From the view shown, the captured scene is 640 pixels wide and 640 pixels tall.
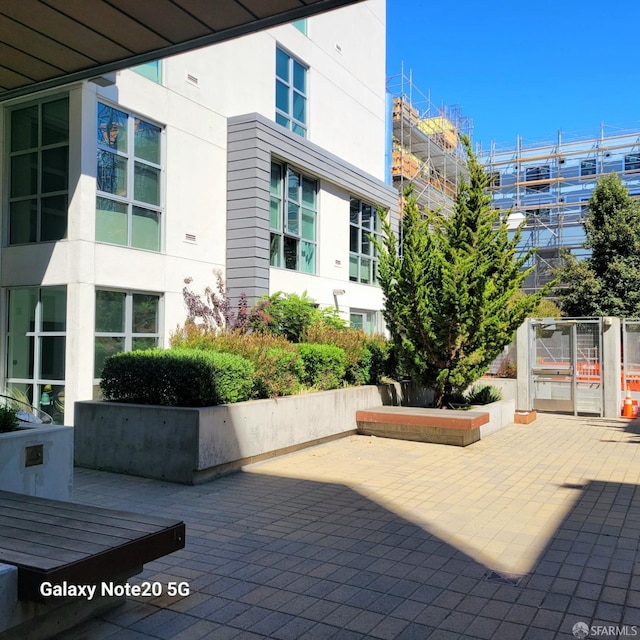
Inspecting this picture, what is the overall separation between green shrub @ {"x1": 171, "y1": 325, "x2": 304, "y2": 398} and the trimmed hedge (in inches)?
14.9

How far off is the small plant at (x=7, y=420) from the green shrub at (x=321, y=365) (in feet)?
17.5

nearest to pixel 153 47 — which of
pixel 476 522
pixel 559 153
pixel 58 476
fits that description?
pixel 58 476

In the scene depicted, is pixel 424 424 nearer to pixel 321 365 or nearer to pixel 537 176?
pixel 321 365

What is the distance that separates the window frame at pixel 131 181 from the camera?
10883mm

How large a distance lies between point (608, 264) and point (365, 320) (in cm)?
1080

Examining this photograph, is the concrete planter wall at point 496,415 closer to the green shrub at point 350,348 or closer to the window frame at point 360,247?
the green shrub at point 350,348

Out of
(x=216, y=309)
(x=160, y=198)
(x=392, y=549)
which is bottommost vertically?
(x=392, y=549)

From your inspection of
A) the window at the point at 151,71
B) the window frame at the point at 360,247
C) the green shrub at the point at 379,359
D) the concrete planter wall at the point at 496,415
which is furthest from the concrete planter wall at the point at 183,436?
the window frame at the point at 360,247

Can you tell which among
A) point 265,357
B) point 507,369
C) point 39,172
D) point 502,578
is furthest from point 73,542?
point 507,369

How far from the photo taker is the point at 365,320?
20.1 m

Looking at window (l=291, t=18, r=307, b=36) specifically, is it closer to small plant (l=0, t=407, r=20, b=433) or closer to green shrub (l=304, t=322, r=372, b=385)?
green shrub (l=304, t=322, r=372, b=385)

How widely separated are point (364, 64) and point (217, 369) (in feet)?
52.3

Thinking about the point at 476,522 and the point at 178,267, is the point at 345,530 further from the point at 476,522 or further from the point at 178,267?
the point at 178,267

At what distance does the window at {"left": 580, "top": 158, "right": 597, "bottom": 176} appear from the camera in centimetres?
3406
